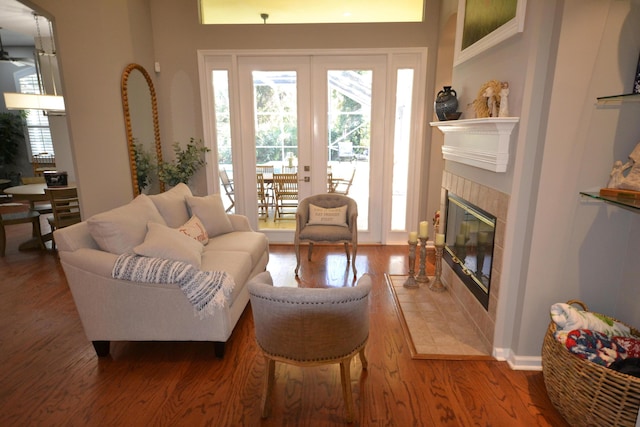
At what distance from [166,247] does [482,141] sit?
2133 millimetres

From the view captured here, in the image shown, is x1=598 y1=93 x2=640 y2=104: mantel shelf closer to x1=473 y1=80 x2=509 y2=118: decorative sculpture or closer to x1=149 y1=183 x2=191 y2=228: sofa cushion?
x1=473 y1=80 x2=509 y2=118: decorative sculpture

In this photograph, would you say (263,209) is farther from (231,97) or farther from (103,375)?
(103,375)

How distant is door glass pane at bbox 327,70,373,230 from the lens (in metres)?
4.28

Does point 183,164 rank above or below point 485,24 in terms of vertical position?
below

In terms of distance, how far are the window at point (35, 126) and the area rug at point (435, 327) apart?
7.89 meters

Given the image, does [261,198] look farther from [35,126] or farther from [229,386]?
[35,126]

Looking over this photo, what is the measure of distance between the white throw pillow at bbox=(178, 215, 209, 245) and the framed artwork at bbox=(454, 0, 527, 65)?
250cm

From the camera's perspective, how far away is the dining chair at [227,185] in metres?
4.54

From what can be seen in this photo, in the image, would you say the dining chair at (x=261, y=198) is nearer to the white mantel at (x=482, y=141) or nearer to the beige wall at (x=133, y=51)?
the beige wall at (x=133, y=51)

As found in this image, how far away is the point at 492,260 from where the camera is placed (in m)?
2.30

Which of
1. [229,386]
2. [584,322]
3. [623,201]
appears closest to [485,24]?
[623,201]

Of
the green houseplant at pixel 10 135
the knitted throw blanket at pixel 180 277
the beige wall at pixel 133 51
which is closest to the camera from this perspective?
the knitted throw blanket at pixel 180 277

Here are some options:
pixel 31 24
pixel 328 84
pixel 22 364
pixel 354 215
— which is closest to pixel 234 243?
pixel 354 215

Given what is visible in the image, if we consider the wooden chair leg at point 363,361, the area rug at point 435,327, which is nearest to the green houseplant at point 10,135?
the area rug at point 435,327
